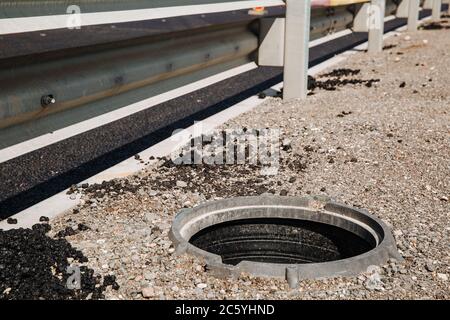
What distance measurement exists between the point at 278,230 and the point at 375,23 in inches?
355

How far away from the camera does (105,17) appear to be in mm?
4332

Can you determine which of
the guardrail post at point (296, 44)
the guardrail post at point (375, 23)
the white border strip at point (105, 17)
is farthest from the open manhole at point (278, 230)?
the guardrail post at point (375, 23)

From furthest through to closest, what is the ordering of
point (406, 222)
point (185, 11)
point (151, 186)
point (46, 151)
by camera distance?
point (46, 151)
point (185, 11)
point (151, 186)
point (406, 222)

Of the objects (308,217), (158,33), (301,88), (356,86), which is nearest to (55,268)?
(308,217)

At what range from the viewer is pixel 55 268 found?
3447 millimetres

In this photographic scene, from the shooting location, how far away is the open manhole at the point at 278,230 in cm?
407

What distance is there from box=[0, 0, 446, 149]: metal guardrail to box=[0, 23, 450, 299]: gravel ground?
0.67 m

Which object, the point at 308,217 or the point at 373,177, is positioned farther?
the point at 373,177

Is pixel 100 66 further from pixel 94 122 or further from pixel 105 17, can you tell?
pixel 94 122

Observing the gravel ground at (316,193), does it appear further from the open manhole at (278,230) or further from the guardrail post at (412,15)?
the guardrail post at (412,15)

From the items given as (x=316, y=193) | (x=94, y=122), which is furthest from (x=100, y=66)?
(x=316, y=193)
